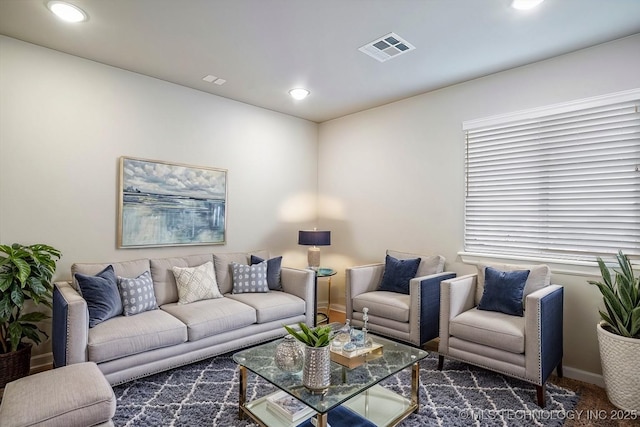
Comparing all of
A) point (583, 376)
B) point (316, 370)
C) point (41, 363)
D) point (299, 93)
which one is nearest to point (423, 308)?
point (583, 376)

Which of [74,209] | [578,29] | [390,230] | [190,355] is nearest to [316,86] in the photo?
[390,230]

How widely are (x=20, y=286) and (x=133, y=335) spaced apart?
0.94m

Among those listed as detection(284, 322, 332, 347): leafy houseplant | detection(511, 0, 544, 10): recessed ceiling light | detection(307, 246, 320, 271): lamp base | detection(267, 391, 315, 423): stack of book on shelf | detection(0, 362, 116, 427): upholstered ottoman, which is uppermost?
detection(511, 0, 544, 10): recessed ceiling light

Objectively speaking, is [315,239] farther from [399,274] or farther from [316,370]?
[316,370]

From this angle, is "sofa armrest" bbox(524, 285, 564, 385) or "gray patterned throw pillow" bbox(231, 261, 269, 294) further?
"gray patterned throw pillow" bbox(231, 261, 269, 294)

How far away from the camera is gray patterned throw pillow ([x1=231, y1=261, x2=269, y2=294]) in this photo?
369 cm

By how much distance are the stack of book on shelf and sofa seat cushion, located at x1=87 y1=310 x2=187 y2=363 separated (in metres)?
1.02

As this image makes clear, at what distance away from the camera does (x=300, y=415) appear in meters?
2.01

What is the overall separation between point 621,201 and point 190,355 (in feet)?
12.0

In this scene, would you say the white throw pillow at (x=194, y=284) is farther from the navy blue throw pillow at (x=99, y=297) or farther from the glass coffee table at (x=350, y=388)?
the glass coffee table at (x=350, y=388)

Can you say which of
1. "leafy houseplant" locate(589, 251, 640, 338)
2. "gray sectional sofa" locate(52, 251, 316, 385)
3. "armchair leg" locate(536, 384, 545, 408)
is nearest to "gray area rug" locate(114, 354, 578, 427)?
"armchair leg" locate(536, 384, 545, 408)

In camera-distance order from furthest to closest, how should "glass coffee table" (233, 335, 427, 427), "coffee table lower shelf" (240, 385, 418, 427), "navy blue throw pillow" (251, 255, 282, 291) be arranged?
1. "navy blue throw pillow" (251, 255, 282, 291)
2. "coffee table lower shelf" (240, 385, 418, 427)
3. "glass coffee table" (233, 335, 427, 427)

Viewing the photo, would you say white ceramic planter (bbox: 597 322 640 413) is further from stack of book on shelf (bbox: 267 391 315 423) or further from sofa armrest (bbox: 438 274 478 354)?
stack of book on shelf (bbox: 267 391 315 423)

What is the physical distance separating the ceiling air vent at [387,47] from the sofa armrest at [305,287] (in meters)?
2.23
